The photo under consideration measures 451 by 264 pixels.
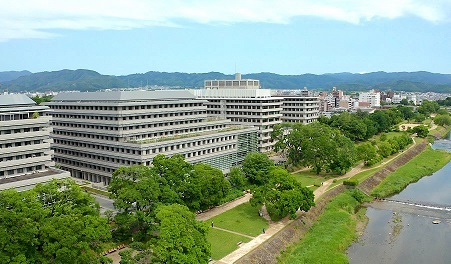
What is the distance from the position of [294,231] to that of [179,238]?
23.2 meters

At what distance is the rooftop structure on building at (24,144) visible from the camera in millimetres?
49344

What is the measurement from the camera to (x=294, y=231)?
2217 inches

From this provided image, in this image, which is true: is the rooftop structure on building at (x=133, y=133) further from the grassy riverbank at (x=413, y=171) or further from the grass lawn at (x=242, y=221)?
the grassy riverbank at (x=413, y=171)

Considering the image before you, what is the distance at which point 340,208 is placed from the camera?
6881 cm

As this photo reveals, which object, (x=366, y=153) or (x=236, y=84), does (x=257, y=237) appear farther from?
(x=236, y=84)

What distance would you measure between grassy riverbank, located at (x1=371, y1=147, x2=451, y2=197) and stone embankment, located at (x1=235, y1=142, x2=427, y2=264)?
192cm

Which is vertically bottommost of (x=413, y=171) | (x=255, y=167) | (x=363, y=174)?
(x=413, y=171)

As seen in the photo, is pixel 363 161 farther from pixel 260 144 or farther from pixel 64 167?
pixel 64 167

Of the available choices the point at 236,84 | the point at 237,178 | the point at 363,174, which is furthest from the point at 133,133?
the point at 363,174

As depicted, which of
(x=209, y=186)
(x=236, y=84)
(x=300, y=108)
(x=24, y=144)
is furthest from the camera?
(x=300, y=108)

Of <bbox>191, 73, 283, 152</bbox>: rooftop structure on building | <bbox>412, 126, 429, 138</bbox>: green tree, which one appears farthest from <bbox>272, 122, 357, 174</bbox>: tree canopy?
<bbox>412, 126, 429, 138</bbox>: green tree

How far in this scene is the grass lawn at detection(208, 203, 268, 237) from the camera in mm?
54166

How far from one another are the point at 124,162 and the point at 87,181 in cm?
992

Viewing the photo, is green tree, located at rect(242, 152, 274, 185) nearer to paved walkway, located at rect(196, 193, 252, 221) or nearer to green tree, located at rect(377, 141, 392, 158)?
paved walkway, located at rect(196, 193, 252, 221)
